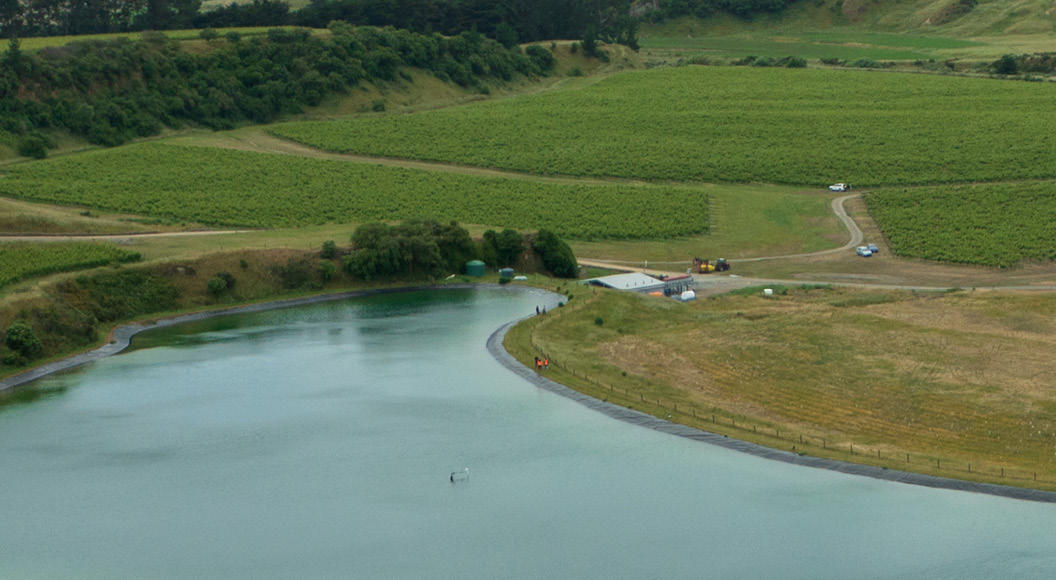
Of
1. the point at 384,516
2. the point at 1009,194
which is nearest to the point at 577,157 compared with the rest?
the point at 1009,194

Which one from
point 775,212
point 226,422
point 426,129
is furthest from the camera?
point 426,129

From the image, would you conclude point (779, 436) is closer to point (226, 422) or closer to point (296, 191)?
point (226, 422)

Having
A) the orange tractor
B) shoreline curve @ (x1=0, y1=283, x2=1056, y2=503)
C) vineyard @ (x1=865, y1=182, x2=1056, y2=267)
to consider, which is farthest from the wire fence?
vineyard @ (x1=865, y1=182, x2=1056, y2=267)

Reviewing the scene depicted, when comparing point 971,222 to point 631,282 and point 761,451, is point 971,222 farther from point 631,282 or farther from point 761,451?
point 761,451

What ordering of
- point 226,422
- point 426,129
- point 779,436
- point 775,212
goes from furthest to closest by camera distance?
point 426,129, point 775,212, point 226,422, point 779,436

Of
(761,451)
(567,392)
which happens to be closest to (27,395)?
(567,392)
